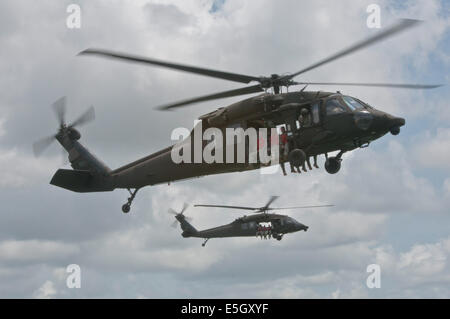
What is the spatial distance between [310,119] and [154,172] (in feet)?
27.8

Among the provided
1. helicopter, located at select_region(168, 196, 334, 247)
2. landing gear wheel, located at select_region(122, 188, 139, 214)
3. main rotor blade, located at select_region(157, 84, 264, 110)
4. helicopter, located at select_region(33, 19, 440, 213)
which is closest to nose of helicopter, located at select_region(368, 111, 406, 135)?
helicopter, located at select_region(33, 19, 440, 213)

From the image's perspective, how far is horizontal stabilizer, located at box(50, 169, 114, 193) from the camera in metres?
29.7

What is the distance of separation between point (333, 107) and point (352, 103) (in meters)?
0.77

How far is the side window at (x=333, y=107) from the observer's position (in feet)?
74.7

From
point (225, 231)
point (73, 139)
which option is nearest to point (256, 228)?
point (225, 231)

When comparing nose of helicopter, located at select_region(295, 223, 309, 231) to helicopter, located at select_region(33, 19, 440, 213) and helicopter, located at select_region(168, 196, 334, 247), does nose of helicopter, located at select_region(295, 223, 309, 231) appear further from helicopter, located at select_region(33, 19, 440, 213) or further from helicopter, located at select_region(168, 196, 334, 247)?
helicopter, located at select_region(33, 19, 440, 213)

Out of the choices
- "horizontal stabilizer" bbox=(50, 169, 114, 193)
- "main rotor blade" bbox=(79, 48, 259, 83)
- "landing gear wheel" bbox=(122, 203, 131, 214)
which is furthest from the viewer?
"horizontal stabilizer" bbox=(50, 169, 114, 193)

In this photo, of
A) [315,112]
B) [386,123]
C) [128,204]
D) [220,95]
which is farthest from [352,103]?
[128,204]

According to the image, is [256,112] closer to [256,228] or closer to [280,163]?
[280,163]

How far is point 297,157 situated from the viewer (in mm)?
22938

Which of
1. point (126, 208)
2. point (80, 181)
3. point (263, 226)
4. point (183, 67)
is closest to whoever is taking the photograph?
point (183, 67)

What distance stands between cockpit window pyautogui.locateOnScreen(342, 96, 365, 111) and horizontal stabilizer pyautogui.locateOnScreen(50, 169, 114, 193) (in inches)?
524

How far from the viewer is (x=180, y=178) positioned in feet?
89.6

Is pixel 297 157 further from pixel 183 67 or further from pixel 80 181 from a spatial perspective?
pixel 80 181
